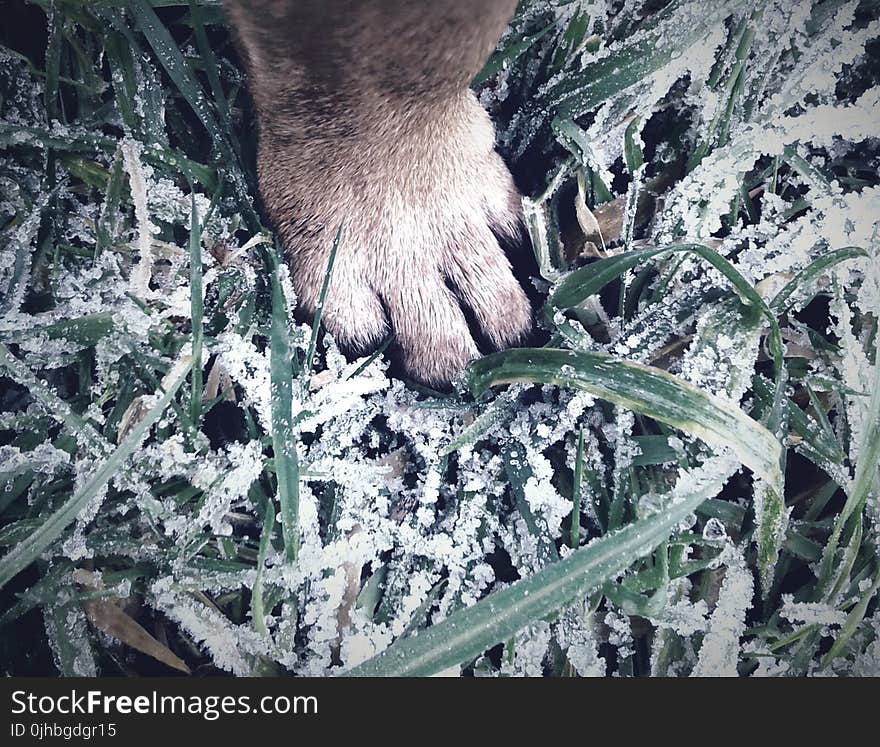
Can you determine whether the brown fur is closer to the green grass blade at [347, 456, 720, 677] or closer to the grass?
the grass

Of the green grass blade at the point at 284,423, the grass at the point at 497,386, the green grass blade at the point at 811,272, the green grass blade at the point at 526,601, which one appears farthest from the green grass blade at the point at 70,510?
the green grass blade at the point at 811,272

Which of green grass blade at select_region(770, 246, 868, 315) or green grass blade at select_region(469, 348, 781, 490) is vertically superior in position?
green grass blade at select_region(770, 246, 868, 315)

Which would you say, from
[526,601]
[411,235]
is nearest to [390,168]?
[411,235]

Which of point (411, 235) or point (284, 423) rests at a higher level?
point (411, 235)

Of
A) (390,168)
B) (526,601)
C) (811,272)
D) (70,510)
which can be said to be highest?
(390,168)

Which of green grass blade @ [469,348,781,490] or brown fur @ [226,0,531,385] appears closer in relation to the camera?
brown fur @ [226,0,531,385]

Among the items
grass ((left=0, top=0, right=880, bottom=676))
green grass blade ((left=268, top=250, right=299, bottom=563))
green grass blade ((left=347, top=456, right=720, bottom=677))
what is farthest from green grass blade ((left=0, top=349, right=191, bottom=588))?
green grass blade ((left=347, top=456, right=720, bottom=677))

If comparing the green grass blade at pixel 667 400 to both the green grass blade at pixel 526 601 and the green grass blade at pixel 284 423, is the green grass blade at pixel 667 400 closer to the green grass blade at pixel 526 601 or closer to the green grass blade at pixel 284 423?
the green grass blade at pixel 526 601

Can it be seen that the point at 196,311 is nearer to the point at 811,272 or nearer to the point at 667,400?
the point at 667,400
